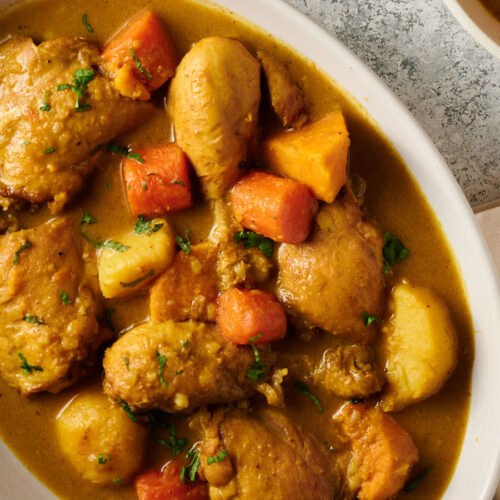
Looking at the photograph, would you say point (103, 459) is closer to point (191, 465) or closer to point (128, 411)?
point (128, 411)

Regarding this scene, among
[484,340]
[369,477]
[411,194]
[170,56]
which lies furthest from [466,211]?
[170,56]

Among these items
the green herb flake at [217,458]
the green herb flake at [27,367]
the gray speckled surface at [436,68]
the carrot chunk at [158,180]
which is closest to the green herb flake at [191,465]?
the green herb flake at [217,458]

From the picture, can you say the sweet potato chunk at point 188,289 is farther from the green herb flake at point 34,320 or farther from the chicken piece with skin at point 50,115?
the chicken piece with skin at point 50,115

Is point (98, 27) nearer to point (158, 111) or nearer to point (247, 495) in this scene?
point (158, 111)

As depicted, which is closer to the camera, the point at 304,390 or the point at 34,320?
the point at 34,320

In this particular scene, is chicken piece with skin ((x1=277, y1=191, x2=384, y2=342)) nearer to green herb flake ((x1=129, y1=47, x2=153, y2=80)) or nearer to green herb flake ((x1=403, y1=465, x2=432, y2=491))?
green herb flake ((x1=403, y1=465, x2=432, y2=491))

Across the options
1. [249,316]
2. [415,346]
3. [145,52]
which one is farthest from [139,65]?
[415,346]
